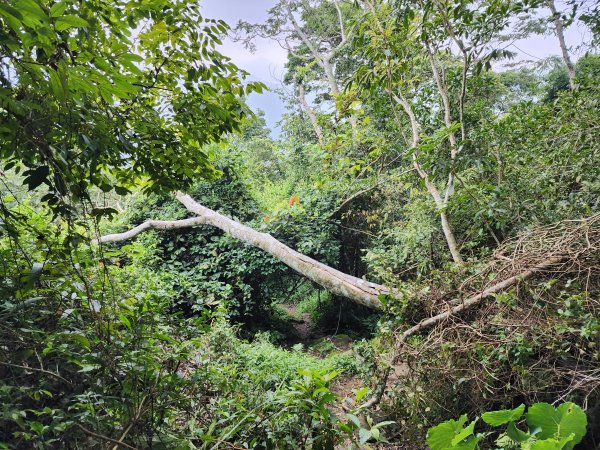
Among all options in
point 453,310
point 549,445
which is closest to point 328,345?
point 453,310

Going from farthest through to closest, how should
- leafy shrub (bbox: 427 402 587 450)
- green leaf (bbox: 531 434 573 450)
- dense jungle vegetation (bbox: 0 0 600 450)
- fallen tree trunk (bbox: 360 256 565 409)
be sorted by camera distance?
fallen tree trunk (bbox: 360 256 565 409)
dense jungle vegetation (bbox: 0 0 600 450)
leafy shrub (bbox: 427 402 587 450)
green leaf (bbox: 531 434 573 450)

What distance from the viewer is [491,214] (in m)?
3.27

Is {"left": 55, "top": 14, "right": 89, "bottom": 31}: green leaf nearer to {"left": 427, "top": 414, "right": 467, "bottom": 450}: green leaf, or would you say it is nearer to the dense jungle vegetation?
the dense jungle vegetation

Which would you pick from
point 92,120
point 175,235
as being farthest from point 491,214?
A: point 175,235

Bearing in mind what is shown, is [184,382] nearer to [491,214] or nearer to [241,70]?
[241,70]

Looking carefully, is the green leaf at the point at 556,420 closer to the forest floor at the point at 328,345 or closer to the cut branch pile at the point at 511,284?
the cut branch pile at the point at 511,284

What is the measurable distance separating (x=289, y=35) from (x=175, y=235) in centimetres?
1311

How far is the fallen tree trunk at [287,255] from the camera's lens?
4164 mm

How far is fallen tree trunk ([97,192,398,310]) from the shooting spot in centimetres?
416

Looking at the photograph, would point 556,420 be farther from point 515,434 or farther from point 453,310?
point 453,310

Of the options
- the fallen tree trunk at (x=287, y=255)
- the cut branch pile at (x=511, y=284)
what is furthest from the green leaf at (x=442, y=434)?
the fallen tree trunk at (x=287, y=255)

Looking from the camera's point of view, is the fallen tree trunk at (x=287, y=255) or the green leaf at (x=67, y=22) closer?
the green leaf at (x=67, y=22)

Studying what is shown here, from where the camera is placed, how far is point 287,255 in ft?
17.3

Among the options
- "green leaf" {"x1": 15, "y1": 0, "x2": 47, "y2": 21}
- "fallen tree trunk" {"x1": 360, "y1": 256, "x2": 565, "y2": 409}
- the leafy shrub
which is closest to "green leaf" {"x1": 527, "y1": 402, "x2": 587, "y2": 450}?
the leafy shrub
